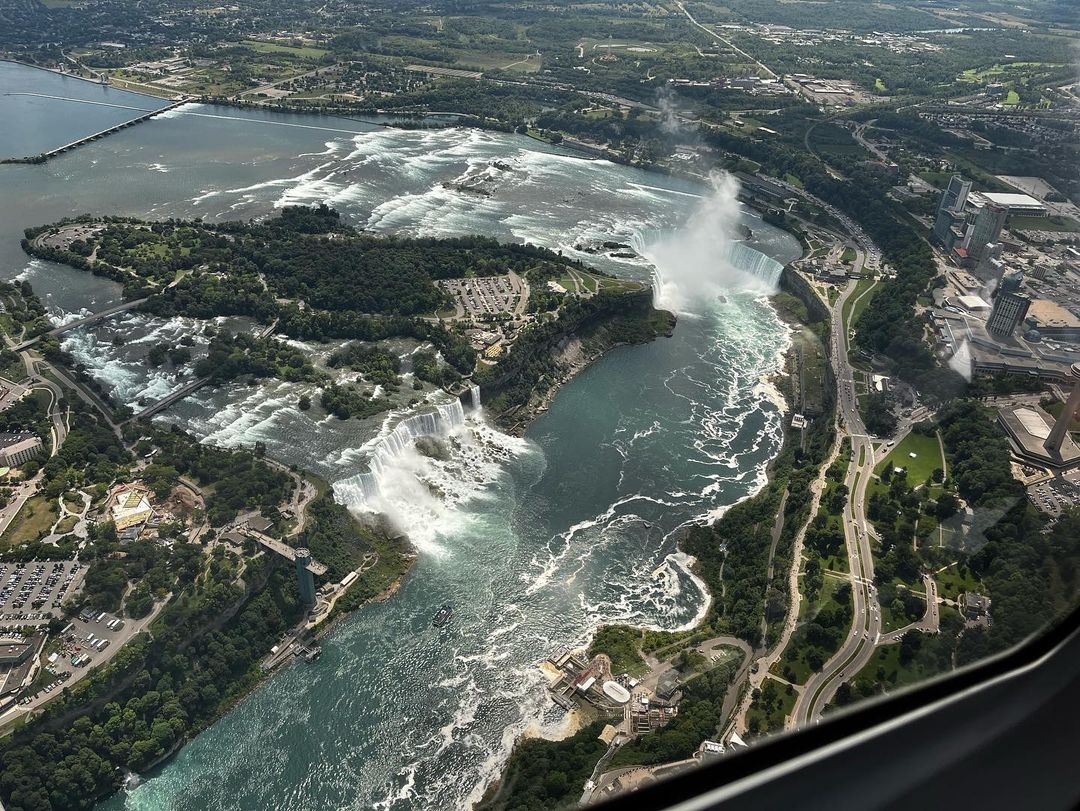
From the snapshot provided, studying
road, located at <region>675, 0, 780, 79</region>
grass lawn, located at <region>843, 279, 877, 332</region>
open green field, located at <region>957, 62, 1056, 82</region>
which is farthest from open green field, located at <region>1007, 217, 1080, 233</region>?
road, located at <region>675, 0, 780, 79</region>

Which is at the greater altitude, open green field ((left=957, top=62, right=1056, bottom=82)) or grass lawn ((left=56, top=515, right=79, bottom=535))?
open green field ((left=957, top=62, right=1056, bottom=82))

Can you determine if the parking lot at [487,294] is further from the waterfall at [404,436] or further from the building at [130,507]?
the building at [130,507]

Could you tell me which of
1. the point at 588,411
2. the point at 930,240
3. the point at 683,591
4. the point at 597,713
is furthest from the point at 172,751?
the point at 930,240

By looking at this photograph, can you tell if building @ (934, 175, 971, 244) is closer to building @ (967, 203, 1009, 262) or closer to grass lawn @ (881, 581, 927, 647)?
building @ (967, 203, 1009, 262)

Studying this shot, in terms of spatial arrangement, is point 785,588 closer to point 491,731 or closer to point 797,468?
point 797,468

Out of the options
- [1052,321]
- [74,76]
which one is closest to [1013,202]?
[1052,321]

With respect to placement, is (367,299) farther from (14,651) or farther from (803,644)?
(803,644)
